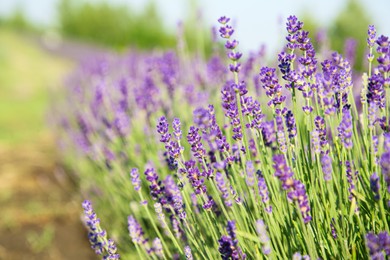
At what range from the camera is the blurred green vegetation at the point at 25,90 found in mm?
9419

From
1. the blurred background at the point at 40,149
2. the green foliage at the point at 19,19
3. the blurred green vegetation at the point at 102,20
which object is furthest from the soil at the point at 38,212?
the green foliage at the point at 19,19

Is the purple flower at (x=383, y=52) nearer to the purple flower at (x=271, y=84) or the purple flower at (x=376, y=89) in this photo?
the purple flower at (x=376, y=89)

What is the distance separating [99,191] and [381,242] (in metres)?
3.14

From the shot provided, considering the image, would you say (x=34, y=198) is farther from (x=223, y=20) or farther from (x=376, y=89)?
(x=376, y=89)

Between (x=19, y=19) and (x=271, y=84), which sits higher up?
(x=19, y=19)

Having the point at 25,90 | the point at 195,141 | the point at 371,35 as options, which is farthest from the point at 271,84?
the point at 25,90

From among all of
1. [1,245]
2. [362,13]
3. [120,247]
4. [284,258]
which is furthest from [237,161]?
[362,13]

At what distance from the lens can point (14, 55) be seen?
18.5 metres

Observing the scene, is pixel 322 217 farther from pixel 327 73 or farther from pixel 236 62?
pixel 236 62

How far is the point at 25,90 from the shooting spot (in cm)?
1392

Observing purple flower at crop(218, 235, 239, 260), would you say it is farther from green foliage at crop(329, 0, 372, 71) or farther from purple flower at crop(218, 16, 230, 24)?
green foliage at crop(329, 0, 372, 71)

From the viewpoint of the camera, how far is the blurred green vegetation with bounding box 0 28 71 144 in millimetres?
9419

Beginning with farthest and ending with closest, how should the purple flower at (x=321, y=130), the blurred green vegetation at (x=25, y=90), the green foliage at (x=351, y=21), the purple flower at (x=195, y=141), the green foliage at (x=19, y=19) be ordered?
the green foliage at (x=19, y=19) < the green foliage at (x=351, y=21) < the blurred green vegetation at (x=25, y=90) < the purple flower at (x=321, y=130) < the purple flower at (x=195, y=141)

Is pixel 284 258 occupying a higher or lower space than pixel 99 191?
lower
